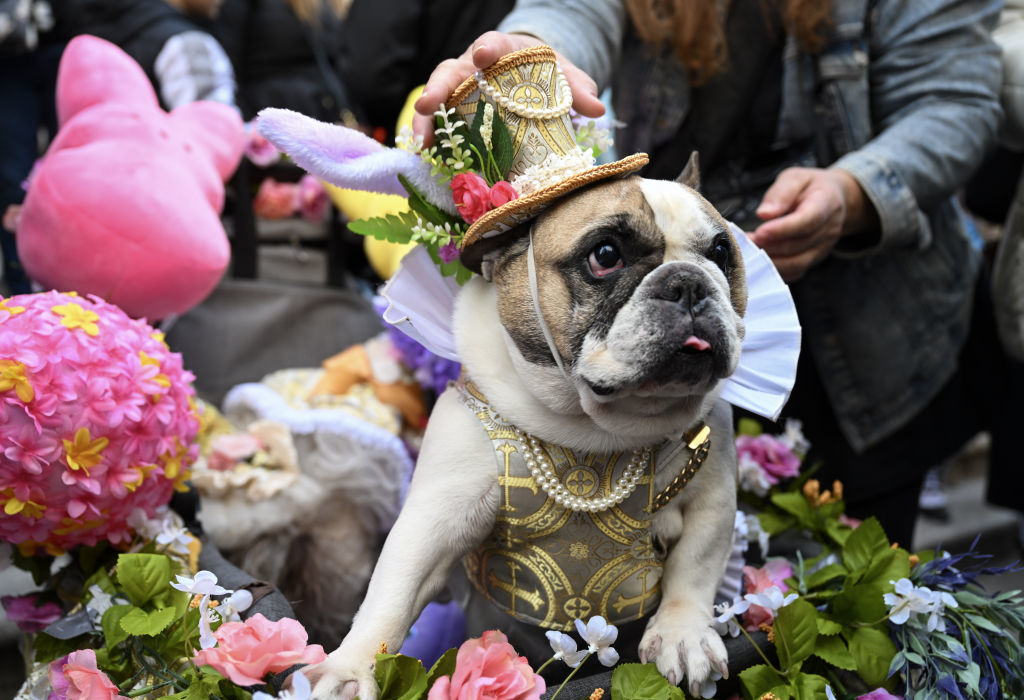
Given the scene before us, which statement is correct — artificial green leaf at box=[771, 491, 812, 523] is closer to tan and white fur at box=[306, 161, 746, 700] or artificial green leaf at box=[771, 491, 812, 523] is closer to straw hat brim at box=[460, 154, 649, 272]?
tan and white fur at box=[306, 161, 746, 700]

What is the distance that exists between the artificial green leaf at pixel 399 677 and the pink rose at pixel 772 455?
60 centimetres

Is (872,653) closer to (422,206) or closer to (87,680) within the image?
(422,206)

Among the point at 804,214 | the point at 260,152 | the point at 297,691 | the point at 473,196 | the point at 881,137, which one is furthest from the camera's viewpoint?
the point at 260,152

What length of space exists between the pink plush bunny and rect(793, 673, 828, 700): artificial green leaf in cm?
87

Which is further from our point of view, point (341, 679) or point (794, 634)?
point (794, 634)

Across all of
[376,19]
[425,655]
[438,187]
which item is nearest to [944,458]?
[425,655]

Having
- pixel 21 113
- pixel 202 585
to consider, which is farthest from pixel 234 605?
pixel 21 113

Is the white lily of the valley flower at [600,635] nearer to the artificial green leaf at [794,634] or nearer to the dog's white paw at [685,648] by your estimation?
the dog's white paw at [685,648]

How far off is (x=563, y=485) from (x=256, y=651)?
28 cm

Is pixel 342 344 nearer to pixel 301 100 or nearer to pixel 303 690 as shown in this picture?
pixel 301 100

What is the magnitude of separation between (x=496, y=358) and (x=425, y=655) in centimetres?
41

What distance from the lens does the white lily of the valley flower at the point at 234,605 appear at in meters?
0.76

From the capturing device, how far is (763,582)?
0.88 m

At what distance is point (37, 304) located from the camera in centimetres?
85
